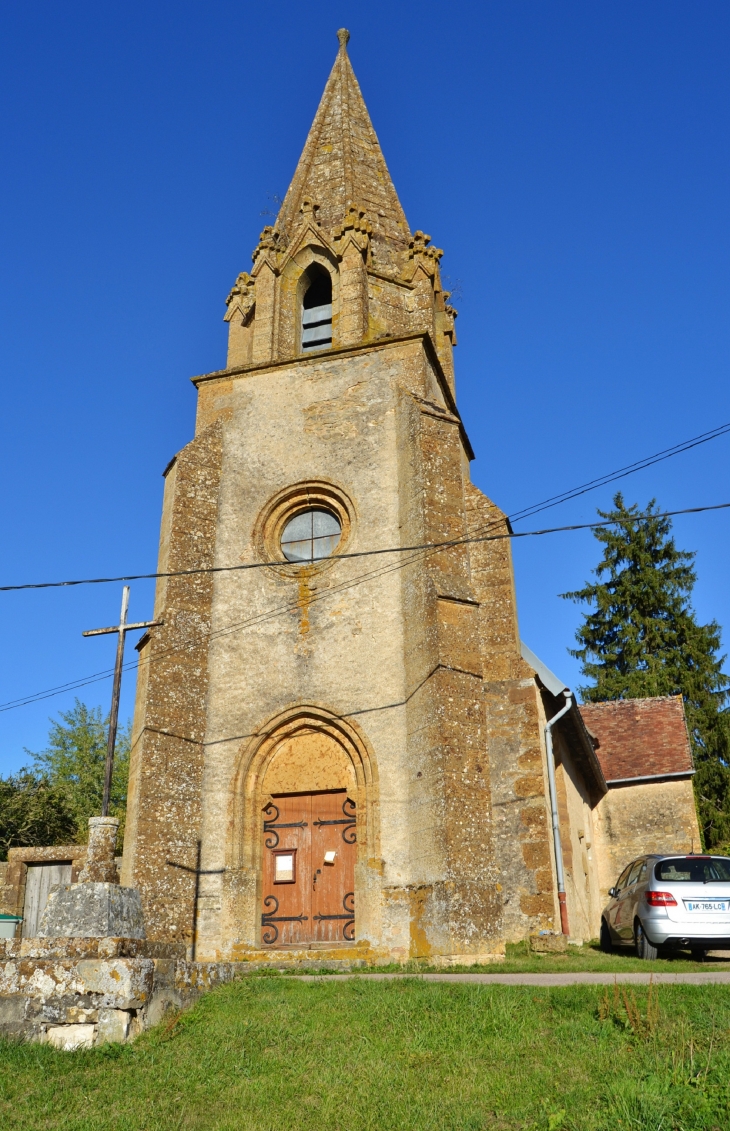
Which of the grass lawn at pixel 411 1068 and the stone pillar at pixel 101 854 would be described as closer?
the grass lawn at pixel 411 1068

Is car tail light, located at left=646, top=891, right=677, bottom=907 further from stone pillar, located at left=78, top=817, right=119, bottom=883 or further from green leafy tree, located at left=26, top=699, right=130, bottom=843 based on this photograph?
green leafy tree, located at left=26, top=699, right=130, bottom=843

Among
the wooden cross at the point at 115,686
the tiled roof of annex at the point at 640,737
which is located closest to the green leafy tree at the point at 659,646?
the tiled roof of annex at the point at 640,737

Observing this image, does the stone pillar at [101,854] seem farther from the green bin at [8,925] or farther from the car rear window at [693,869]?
the green bin at [8,925]

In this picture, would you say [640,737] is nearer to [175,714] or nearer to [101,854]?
[175,714]

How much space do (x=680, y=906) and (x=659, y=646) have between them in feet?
86.6

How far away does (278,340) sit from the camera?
1864cm

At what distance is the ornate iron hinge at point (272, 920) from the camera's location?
13.8m

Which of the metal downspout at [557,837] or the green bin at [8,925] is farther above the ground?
the metal downspout at [557,837]

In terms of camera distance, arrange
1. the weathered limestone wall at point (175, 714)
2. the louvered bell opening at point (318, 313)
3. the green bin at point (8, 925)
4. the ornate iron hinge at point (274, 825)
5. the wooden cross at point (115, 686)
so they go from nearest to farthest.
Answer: the wooden cross at point (115, 686) < the weathered limestone wall at point (175, 714) < the ornate iron hinge at point (274, 825) < the green bin at point (8, 925) < the louvered bell opening at point (318, 313)

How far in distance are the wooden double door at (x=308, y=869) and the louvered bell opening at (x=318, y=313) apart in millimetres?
9311

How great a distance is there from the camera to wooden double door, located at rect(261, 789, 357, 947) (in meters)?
13.7

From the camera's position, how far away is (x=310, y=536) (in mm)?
16469

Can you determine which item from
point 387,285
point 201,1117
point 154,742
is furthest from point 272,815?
point 387,285

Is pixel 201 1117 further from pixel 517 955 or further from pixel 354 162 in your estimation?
pixel 354 162
